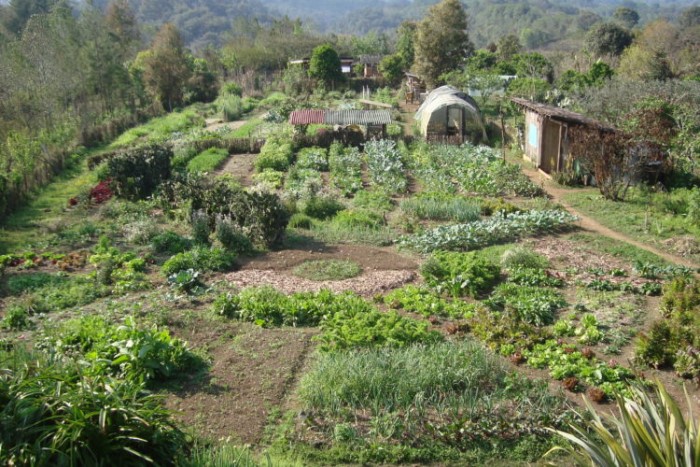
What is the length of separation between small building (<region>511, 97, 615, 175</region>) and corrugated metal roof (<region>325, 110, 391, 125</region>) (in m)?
5.39

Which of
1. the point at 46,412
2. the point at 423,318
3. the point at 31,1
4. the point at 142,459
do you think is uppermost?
the point at 31,1

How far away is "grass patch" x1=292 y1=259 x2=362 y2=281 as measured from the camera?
10812 millimetres

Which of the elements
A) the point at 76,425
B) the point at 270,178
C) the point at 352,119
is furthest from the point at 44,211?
the point at 76,425

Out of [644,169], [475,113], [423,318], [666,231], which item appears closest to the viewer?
[423,318]

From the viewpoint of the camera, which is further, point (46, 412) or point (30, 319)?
point (30, 319)

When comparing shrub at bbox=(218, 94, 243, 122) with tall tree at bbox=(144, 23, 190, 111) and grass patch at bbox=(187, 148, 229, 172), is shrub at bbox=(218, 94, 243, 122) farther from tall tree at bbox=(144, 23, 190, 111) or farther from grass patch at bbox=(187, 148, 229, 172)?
grass patch at bbox=(187, 148, 229, 172)

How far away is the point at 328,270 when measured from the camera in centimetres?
1107

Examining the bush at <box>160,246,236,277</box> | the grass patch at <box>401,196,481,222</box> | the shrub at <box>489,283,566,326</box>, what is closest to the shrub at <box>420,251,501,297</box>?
the shrub at <box>489,283,566,326</box>

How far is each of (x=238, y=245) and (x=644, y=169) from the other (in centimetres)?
1086

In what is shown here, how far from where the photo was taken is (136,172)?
16.5 meters

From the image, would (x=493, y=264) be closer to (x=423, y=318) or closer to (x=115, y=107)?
(x=423, y=318)

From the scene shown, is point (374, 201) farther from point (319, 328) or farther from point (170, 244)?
point (319, 328)

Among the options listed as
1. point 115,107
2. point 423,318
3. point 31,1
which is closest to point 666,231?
point 423,318

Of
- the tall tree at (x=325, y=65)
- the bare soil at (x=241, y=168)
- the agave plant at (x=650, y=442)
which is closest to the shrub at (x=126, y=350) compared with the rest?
the agave plant at (x=650, y=442)
